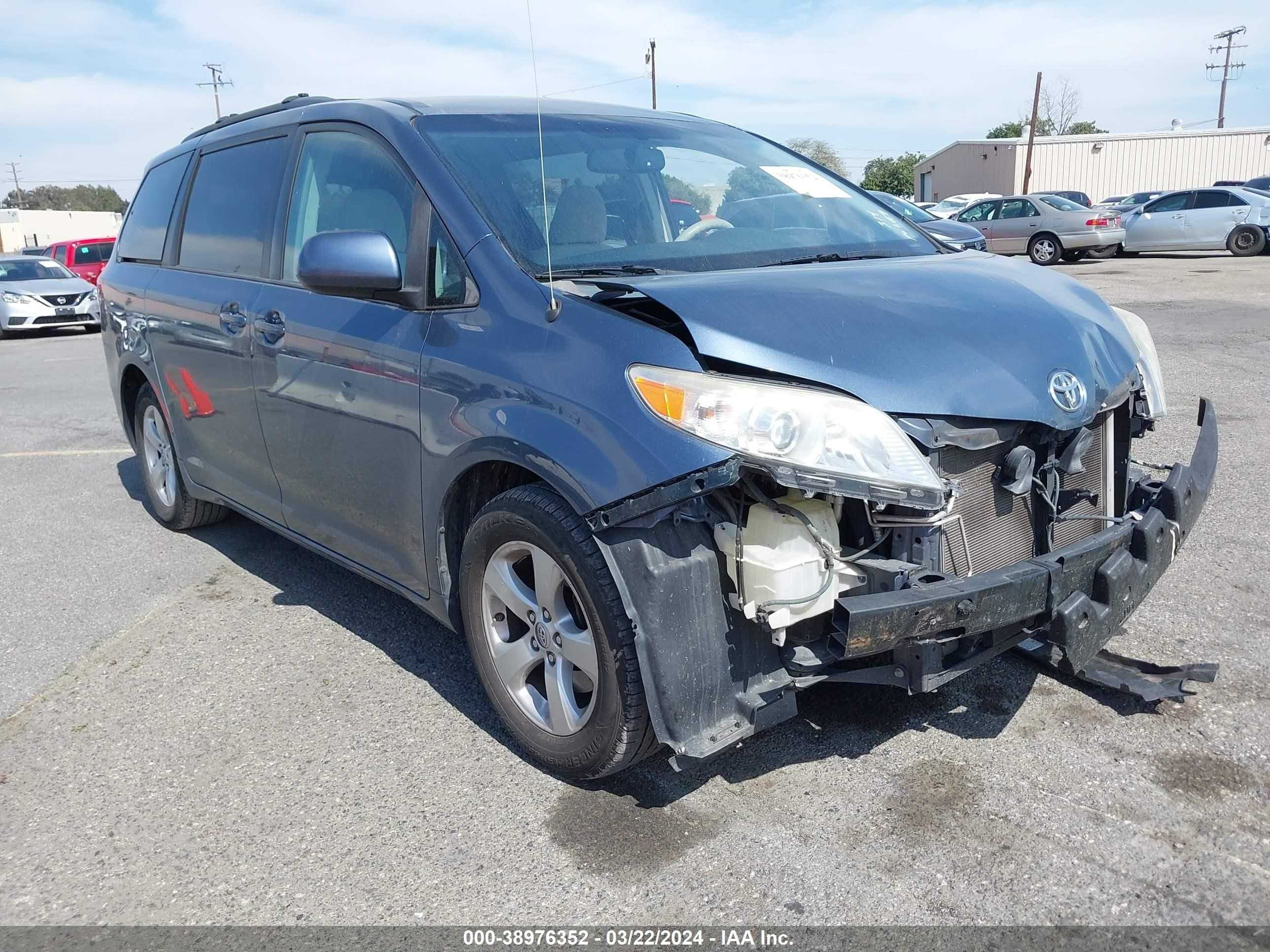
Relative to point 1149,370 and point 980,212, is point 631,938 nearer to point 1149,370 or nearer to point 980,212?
point 1149,370

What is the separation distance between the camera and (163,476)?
17.8 feet

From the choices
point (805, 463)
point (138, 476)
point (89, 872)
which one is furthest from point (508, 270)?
point (138, 476)

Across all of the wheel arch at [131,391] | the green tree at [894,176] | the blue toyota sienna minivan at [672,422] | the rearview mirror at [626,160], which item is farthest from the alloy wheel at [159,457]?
the green tree at [894,176]

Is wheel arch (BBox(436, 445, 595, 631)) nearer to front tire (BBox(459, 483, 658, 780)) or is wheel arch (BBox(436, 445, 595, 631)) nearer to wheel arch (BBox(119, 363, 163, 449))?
front tire (BBox(459, 483, 658, 780))

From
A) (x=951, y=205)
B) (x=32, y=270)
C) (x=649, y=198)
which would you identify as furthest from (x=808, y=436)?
(x=951, y=205)

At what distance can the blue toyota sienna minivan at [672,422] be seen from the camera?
2.43 metres

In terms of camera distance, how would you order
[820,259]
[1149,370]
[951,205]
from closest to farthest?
[1149,370], [820,259], [951,205]

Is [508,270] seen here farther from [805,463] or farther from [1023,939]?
[1023,939]

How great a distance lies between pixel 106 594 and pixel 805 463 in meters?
3.66

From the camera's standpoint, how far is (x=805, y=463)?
2.34 meters

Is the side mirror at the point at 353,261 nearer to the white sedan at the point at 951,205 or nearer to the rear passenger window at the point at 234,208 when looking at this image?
the rear passenger window at the point at 234,208

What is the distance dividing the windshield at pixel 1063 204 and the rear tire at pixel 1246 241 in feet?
10.3

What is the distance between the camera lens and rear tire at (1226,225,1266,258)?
70.4 feet

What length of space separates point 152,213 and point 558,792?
12.8 ft
